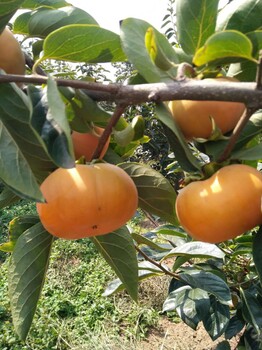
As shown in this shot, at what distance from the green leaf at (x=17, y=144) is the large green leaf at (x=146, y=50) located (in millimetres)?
163

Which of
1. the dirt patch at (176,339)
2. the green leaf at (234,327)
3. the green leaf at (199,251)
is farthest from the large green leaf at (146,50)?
the dirt patch at (176,339)

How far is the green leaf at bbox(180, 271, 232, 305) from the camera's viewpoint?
1450mm

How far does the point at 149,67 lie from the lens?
0.59m

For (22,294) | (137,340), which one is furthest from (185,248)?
(137,340)

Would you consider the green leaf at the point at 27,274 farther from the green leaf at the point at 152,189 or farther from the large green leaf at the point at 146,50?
→ the large green leaf at the point at 146,50

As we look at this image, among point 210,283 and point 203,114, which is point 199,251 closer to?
point 210,283

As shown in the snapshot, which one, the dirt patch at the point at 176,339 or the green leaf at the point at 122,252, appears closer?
the green leaf at the point at 122,252

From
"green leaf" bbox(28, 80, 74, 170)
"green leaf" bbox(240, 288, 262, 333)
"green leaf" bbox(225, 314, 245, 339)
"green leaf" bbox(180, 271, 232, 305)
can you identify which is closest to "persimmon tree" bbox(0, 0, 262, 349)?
"green leaf" bbox(28, 80, 74, 170)

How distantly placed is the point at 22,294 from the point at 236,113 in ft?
2.02

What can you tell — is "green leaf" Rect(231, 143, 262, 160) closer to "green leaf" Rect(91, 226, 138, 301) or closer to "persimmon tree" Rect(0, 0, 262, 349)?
"persimmon tree" Rect(0, 0, 262, 349)

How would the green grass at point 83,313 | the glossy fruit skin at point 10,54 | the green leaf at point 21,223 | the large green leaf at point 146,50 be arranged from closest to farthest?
the large green leaf at point 146,50, the glossy fruit skin at point 10,54, the green leaf at point 21,223, the green grass at point 83,313

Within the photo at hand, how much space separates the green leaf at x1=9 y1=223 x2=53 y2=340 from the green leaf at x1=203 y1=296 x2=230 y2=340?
0.99 metres

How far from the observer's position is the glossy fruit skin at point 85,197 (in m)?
0.62

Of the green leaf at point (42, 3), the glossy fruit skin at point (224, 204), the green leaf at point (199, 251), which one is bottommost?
the green leaf at point (199, 251)
